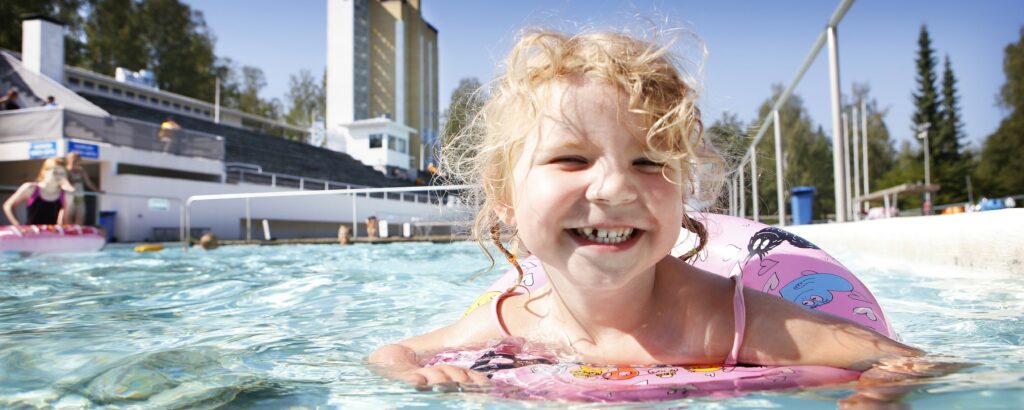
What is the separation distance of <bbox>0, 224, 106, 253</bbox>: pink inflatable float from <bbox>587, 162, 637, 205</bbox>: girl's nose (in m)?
8.30

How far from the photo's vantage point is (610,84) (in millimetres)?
1393

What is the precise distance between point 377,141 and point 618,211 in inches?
1240

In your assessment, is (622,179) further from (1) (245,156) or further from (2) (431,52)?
(2) (431,52)

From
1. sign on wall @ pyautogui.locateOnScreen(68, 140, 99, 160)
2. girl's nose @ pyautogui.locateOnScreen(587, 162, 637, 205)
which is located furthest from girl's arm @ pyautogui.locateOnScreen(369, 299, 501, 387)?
sign on wall @ pyautogui.locateOnScreen(68, 140, 99, 160)

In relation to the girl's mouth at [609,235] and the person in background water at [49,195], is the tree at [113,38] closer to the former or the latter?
the person in background water at [49,195]

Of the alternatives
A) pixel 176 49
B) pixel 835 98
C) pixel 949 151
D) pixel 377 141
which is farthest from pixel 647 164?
pixel 949 151

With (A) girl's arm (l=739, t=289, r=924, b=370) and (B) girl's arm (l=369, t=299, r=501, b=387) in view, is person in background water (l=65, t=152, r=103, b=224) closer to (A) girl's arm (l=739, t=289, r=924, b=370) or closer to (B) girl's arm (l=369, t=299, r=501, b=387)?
(B) girl's arm (l=369, t=299, r=501, b=387)

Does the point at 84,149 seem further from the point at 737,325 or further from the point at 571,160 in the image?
the point at 737,325

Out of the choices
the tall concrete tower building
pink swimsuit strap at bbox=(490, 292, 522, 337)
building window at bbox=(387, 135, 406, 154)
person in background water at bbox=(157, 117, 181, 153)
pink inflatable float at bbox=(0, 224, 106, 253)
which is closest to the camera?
pink swimsuit strap at bbox=(490, 292, 522, 337)

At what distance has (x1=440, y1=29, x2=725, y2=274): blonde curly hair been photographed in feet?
4.51

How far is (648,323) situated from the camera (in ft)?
5.08

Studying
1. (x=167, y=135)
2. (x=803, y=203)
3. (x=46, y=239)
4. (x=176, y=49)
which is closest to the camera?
(x=46, y=239)

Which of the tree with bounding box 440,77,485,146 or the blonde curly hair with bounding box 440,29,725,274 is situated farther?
the tree with bounding box 440,77,485,146

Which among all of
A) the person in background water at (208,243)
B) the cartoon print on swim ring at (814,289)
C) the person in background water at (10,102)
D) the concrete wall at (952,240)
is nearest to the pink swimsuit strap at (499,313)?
the cartoon print on swim ring at (814,289)
